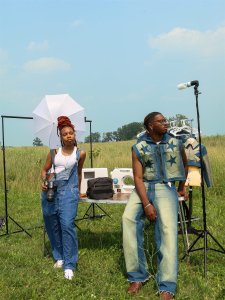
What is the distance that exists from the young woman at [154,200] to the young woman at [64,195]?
0.87 m

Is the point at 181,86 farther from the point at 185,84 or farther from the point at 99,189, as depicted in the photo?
the point at 99,189

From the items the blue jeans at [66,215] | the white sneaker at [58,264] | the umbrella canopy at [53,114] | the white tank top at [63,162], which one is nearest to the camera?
the blue jeans at [66,215]

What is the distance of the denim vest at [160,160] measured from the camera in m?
4.31

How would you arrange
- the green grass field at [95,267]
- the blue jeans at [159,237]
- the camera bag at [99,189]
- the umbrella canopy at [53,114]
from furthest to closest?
the umbrella canopy at [53,114], the camera bag at [99,189], the green grass field at [95,267], the blue jeans at [159,237]

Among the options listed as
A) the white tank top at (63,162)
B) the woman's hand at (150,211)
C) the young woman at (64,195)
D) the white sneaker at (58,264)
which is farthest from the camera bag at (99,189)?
the woman's hand at (150,211)

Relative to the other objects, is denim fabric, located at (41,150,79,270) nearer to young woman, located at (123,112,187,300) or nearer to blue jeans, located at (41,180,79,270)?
blue jeans, located at (41,180,79,270)

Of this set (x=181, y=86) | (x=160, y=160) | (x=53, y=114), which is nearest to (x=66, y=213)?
(x=160, y=160)

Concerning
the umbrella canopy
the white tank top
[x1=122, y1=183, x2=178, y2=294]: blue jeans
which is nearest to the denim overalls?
[x1=122, y1=183, x2=178, y2=294]: blue jeans

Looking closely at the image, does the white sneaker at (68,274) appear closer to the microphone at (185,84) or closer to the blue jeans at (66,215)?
the blue jeans at (66,215)

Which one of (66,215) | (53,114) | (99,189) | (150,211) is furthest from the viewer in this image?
(53,114)

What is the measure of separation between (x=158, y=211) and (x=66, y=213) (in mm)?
1232

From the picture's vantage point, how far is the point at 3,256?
5.68m

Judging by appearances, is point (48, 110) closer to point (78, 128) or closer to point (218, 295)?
point (78, 128)

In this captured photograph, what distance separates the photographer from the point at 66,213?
4824 millimetres
